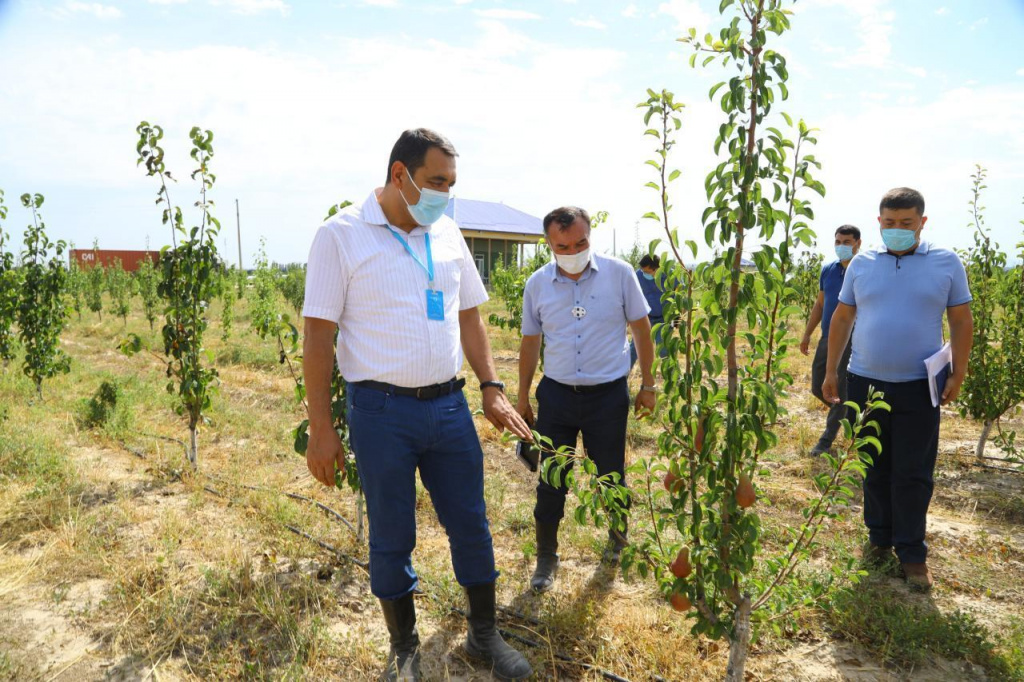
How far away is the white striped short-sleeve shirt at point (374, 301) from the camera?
7.09 feet

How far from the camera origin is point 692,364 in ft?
6.57

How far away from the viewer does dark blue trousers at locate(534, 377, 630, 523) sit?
10.2 feet

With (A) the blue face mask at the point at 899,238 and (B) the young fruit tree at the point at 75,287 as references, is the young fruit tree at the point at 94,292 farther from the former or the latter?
(A) the blue face mask at the point at 899,238

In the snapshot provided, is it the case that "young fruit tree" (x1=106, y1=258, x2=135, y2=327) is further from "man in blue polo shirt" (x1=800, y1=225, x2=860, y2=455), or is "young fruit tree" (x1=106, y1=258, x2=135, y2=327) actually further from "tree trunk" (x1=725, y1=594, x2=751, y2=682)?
"tree trunk" (x1=725, y1=594, x2=751, y2=682)

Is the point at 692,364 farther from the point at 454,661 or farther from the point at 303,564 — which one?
the point at 303,564

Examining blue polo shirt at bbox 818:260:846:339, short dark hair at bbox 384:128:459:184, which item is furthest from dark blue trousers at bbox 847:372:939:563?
short dark hair at bbox 384:128:459:184

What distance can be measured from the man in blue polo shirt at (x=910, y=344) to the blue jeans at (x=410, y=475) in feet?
6.65

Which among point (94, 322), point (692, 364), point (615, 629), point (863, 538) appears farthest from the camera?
point (94, 322)

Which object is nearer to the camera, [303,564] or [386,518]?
[386,518]

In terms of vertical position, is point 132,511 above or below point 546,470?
below

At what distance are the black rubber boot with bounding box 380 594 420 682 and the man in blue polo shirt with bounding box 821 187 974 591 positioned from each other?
Answer: 233 centimetres

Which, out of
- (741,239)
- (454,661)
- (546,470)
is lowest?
(454,661)

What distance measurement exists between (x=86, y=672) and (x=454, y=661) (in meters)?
1.41

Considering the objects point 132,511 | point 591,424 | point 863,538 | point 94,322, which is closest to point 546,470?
point 591,424
